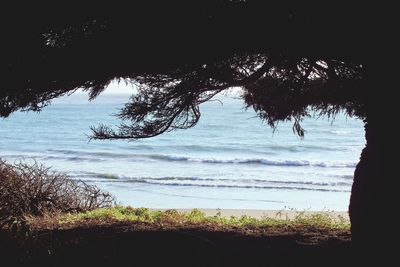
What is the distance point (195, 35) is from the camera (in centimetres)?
408

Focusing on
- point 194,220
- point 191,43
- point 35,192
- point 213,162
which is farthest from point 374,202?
point 213,162

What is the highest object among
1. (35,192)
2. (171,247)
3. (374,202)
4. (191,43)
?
(191,43)

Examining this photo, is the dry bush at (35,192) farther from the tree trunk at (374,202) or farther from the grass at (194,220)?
the tree trunk at (374,202)

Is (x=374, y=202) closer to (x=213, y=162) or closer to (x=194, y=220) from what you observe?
(x=194, y=220)

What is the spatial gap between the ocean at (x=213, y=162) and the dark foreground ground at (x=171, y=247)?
1627 millimetres

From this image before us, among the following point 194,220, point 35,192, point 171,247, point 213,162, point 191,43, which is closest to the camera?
point 191,43

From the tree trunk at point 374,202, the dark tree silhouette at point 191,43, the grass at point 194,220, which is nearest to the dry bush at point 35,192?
the grass at point 194,220

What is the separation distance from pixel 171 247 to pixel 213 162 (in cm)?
2046

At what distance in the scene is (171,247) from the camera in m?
5.20

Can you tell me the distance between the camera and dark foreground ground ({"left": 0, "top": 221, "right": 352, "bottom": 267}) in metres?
4.52

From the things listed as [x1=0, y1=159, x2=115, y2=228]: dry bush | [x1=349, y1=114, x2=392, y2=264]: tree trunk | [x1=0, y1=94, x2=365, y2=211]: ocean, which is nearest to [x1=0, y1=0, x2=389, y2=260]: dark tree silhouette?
[x1=349, y1=114, x2=392, y2=264]: tree trunk

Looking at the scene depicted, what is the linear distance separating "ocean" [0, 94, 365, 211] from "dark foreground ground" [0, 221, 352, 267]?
64.1 inches

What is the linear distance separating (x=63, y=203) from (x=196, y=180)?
37.8 feet

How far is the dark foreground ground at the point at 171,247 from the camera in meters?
4.52
